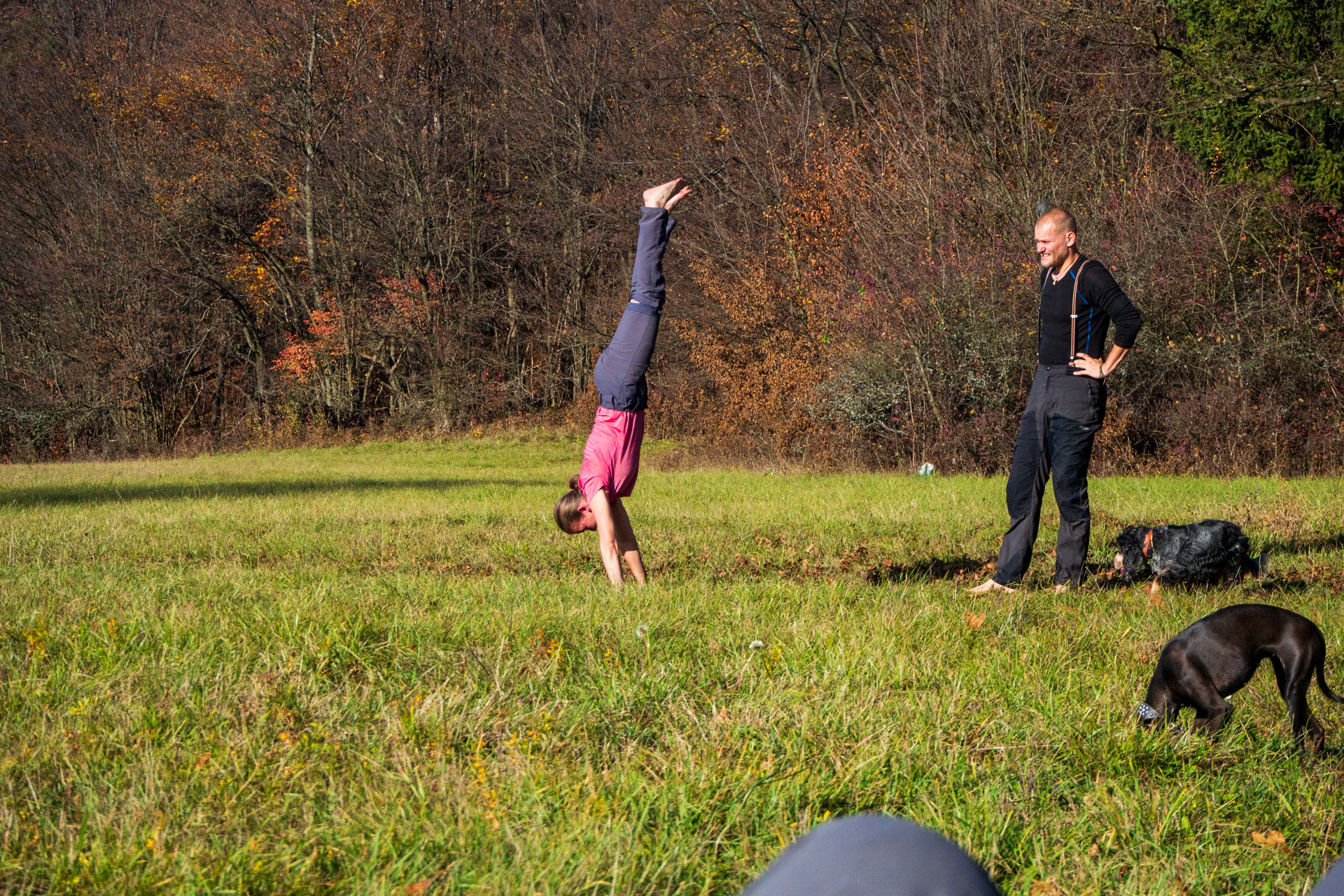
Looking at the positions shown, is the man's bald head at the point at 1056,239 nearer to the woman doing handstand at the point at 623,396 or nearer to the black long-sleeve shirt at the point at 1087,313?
the black long-sleeve shirt at the point at 1087,313

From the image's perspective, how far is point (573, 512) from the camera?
668 cm

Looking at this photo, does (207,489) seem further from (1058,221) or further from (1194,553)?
(1194,553)

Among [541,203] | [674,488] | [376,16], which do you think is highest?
[376,16]

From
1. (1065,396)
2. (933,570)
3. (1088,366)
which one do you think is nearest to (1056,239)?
(1088,366)

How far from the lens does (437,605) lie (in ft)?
18.6

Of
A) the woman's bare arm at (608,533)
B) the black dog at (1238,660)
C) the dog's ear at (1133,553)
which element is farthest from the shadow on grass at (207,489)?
the black dog at (1238,660)

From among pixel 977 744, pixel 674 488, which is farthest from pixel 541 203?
pixel 977 744

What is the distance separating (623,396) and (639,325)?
0.45 meters

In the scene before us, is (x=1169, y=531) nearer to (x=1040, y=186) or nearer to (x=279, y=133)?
(x=1040, y=186)

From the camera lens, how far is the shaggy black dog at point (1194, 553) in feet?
22.3

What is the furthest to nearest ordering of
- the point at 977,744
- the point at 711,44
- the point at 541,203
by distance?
the point at 541,203 < the point at 711,44 < the point at 977,744

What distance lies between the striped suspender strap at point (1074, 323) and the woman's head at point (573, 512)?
3.26 metres

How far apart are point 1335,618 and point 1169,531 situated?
1.25 meters

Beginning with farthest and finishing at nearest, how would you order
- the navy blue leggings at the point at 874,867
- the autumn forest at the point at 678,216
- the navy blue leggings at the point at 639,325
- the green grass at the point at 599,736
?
the autumn forest at the point at 678,216 → the navy blue leggings at the point at 639,325 → the green grass at the point at 599,736 → the navy blue leggings at the point at 874,867
